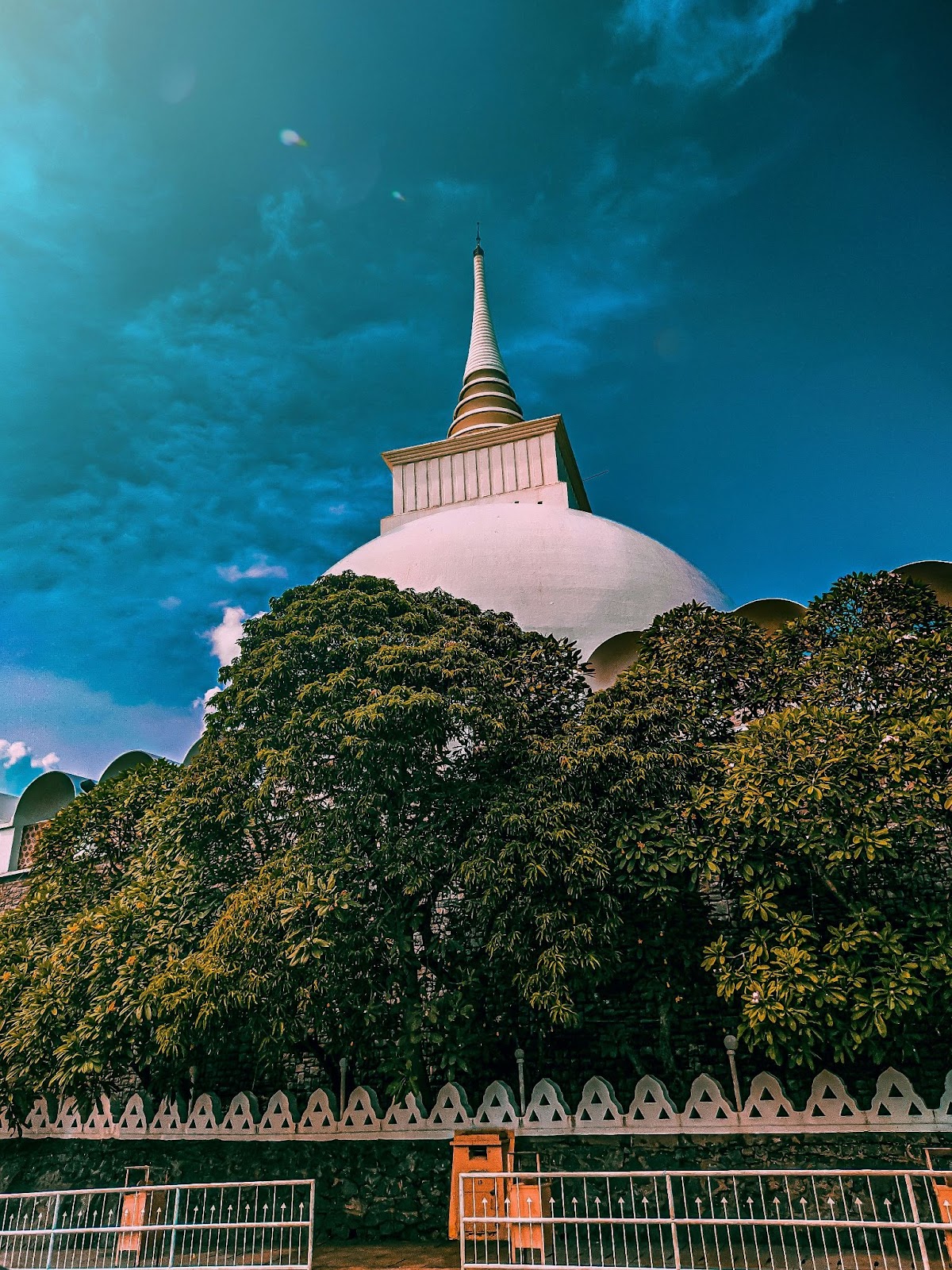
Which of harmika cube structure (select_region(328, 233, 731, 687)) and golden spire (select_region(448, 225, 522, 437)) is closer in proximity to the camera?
harmika cube structure (select_region(328, 233, 731, 687))

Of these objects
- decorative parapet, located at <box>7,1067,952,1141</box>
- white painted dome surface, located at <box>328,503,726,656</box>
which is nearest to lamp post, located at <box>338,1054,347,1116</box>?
decorative parapet, located at <box>7,1067,952,1141</box>

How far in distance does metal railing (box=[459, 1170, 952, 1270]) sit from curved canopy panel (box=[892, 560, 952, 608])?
8973 mm

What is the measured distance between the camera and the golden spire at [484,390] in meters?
27.4

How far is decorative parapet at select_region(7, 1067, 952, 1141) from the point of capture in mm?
9477

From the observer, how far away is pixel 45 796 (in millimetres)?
19125

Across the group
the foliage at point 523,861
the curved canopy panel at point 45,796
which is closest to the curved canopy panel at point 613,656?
the foliage at point 523,861

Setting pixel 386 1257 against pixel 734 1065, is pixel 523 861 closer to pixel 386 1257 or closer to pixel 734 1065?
pixel 734 1065

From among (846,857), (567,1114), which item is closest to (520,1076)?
(567,1114)

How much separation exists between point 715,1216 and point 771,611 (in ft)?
30.7

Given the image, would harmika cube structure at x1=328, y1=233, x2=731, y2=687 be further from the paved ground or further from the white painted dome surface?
the paved ground

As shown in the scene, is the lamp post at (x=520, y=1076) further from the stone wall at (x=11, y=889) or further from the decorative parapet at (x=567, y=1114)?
the stone wall at (x=11, y=889)

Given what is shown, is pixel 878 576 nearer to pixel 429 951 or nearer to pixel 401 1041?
pixel 429 951

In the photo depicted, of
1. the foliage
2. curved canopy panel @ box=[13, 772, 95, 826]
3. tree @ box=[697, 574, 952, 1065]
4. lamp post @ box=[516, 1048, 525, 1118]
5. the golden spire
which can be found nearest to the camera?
tree @ box=[697, 574, 952, 1065]

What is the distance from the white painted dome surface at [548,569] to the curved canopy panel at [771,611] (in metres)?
2.13
